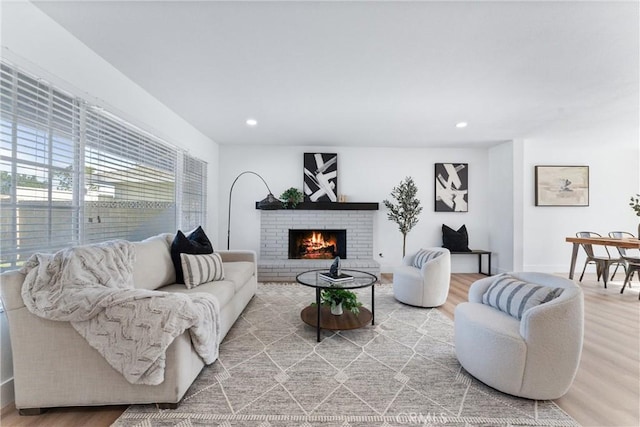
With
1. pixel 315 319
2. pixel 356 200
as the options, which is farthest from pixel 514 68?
pixel 356 200

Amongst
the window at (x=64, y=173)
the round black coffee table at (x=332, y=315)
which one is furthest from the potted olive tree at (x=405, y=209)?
the window at (x=64, y=173)

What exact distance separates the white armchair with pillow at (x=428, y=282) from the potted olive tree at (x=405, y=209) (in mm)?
1510

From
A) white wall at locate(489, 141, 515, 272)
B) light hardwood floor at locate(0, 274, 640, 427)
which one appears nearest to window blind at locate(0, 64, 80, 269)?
light hardwood floor at locate(0, 274, 640, 427)

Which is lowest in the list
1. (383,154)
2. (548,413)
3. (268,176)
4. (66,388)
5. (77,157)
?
(548,413)

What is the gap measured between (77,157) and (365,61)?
7.95 ft

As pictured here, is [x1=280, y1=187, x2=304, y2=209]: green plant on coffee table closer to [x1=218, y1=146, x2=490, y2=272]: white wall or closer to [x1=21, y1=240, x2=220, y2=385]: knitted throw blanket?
[x1=218, y1=146, x2=490, y2=272]: white wall

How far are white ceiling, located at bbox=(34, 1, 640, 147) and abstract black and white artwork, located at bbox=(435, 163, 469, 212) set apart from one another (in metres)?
1.65

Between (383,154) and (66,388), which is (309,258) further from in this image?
(66,388)

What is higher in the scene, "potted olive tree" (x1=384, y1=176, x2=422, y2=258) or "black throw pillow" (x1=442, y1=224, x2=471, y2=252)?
"potted olive tree" (x1=384, y1=176, x2=422, y2=258)

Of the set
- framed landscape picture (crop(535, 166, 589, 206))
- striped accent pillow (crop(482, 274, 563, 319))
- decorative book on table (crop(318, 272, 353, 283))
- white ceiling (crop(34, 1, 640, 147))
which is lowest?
decorative book on table (crop(318, 272, 353, 283))

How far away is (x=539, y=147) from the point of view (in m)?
5.32

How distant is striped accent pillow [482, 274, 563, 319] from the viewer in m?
1.81

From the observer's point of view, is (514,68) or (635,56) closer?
Result: (635,56)

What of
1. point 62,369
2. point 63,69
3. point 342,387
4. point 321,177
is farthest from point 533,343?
point 321,177
